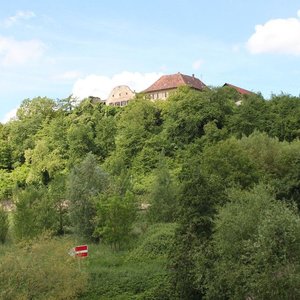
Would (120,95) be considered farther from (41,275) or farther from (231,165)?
(41,275)

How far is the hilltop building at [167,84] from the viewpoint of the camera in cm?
8775

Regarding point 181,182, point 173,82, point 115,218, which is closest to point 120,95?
point 173,82

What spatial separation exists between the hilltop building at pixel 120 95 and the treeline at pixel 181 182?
1346 cm

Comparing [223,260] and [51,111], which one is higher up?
[51,111]

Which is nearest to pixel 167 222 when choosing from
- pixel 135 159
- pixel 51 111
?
pixel 135 159

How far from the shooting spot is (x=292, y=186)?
35.0 metres

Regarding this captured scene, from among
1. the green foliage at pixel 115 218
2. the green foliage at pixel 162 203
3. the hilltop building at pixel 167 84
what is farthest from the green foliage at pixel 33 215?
the hilltop building at pixel 167 84

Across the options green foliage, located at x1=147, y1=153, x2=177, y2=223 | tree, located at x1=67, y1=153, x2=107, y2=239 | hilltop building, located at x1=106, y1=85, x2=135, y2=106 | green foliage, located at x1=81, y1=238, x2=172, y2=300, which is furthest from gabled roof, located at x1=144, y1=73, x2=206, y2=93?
green foliage, located at x1=81, y1=238, x2=172, y2=300

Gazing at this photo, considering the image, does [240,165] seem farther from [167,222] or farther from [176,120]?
[176,120]

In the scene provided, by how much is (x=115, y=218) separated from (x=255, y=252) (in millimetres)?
15442

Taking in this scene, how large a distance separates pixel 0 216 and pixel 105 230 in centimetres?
1173

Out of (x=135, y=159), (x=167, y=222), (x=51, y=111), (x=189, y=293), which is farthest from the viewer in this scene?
(x=51, y=111)

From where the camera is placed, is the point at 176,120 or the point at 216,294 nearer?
the point at 216,294

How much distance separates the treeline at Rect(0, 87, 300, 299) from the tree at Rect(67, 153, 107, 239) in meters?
0.09
